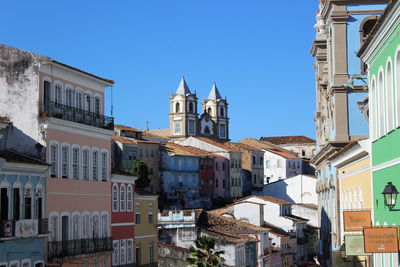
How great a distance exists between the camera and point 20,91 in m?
36.2

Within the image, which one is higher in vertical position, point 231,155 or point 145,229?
point 231,155

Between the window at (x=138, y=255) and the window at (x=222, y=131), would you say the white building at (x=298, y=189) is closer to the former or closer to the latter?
the window at (x=222, y=131)

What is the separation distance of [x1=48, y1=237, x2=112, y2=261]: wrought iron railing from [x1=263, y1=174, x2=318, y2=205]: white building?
7821 centimetres

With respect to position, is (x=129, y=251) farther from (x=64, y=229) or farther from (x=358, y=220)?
(x=358, y=220)

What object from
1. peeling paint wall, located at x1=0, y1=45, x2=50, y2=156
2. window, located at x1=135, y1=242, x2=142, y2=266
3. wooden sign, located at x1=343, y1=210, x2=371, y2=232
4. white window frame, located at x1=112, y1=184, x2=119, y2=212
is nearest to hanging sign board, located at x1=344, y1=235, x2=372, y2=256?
wooden sign, located at x1=343, y1=210, x2=371, y2=232

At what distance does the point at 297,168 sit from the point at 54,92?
371ft

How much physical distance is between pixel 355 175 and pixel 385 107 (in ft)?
46.3

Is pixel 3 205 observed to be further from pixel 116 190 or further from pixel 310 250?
pixel 310 250

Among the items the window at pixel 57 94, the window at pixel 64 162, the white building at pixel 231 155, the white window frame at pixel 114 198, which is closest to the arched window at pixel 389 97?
the window at pixel 64 162

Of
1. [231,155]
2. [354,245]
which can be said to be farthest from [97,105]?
[231,155]

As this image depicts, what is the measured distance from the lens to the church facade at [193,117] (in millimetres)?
167750

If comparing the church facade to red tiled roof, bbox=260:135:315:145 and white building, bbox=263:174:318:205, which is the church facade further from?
white building, bbox=263:174:318:205

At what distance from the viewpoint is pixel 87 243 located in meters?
38.7

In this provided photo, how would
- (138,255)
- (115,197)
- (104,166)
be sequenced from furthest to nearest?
(138,255) < (115,197) < (104,166)
